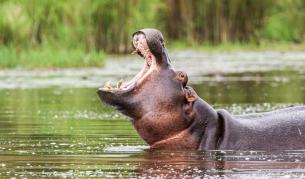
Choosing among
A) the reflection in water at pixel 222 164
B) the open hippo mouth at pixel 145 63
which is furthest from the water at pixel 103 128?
the open hippo mouth at pixel 145 63

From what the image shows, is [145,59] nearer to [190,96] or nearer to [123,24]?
[190,96]

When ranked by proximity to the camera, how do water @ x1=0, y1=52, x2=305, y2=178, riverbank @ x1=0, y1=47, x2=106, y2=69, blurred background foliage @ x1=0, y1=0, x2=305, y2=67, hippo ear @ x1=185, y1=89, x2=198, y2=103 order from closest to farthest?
water @ x1=0, y1=52, x2=305, y2=178, hippo ear @ x1=185, y1=89, x2=198, y2=103, riverbank @ x1=0, y1=47, x2=106, y2=69, blurred background foliage @ x1=0, y1=0, x2=305, y2=67

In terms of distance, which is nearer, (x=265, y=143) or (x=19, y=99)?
(x=265, y=143)

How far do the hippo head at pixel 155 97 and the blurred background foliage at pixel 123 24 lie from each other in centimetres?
1758

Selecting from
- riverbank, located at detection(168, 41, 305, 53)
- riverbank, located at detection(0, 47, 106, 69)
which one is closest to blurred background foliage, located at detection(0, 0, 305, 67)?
A: riverbank, located at detection(0, 47, 106, 69)

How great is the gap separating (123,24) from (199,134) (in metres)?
25.7

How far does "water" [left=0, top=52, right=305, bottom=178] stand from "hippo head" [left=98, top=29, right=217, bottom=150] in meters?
0.22

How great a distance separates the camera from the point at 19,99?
689 inches

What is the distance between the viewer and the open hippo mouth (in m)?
8.96

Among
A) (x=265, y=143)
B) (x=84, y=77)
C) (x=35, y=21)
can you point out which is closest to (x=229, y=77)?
(x=84, y=77)

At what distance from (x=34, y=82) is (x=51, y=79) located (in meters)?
1.13

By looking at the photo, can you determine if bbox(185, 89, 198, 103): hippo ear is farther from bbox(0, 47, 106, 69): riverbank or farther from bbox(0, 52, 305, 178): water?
bbox(0, 47, 106, 69): riverbank

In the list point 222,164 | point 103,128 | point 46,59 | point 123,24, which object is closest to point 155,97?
point 222,164

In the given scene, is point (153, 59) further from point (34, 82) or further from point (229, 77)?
point (229, 77)
